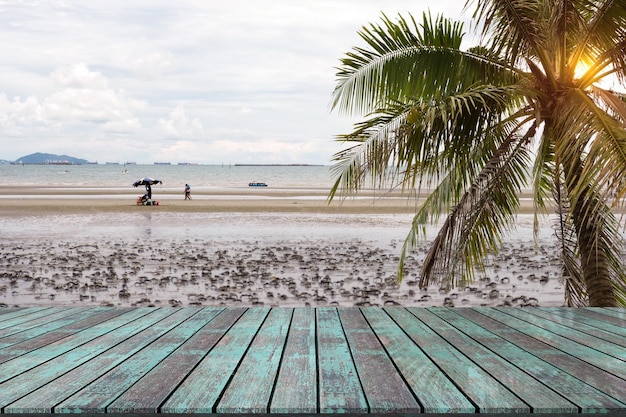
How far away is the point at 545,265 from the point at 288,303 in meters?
7.09

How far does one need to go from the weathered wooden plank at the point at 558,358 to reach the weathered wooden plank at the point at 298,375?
4.55 feet

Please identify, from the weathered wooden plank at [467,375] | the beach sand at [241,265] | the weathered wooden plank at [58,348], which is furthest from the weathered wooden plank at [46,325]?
the beach sand at [241,265]

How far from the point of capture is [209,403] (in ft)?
9.89

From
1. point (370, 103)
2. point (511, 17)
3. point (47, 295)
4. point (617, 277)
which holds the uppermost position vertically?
point (511, 17)

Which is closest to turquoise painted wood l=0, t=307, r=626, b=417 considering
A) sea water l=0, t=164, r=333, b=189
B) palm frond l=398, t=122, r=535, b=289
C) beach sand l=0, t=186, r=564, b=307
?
beach sand l=0, t=186, r=564, b=307

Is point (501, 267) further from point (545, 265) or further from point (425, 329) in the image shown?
point (425, 329)

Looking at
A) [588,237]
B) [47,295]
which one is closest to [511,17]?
[588,237]

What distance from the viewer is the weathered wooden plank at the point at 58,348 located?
362 cm

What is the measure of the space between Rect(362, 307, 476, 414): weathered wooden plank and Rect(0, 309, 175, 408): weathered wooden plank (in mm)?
1828

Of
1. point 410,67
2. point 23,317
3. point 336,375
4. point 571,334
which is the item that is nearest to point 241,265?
point 410,67

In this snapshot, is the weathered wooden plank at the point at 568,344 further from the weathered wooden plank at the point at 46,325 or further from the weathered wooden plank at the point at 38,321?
the weathered wooden plank at the point at 38,321

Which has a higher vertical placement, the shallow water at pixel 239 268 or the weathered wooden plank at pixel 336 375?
the weathered wooden plank at pixel 336 375

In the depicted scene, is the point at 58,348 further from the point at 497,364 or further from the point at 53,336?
the point at 497,364

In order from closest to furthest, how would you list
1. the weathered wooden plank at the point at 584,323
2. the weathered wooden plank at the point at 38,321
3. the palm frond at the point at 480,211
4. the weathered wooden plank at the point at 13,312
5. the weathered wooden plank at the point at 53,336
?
1. the weathered wooden plank at the point at 53,336
2. the weathered wooden plank at the point at 584,323
3. the weathered wooden plank at the point at 38,321
4. the weathered wooden plank at the point at 13,312
5. the palm frond at the point at 480,211
